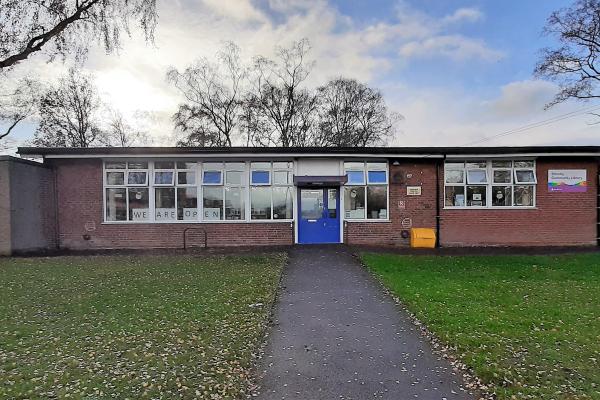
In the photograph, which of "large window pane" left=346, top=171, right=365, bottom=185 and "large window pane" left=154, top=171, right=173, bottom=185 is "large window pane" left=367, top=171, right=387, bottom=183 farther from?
"large window pane" left=154, top=171, right=173, bottom=185

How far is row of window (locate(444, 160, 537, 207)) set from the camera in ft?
45.9

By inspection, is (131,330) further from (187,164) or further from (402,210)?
(402,210)

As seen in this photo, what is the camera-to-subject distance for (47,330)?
5410mm

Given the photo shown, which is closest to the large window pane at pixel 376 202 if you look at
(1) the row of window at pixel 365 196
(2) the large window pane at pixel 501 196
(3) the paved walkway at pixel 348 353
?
(1) the row of window at pixel 365 196

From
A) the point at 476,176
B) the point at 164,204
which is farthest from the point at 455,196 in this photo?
the point at 164,204

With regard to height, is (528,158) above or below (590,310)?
above

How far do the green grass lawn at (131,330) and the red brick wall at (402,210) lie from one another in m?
4.91

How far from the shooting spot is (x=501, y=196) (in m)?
14.0

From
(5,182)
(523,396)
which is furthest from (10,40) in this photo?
(523,396)

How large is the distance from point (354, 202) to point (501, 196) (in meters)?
5.33

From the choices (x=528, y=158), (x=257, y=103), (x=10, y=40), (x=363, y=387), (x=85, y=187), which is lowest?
(x=363, y=387)

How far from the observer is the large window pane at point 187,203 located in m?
13.9

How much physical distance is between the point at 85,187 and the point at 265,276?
8632mm

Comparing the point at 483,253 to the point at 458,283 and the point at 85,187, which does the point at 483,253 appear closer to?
the point at 458,283
